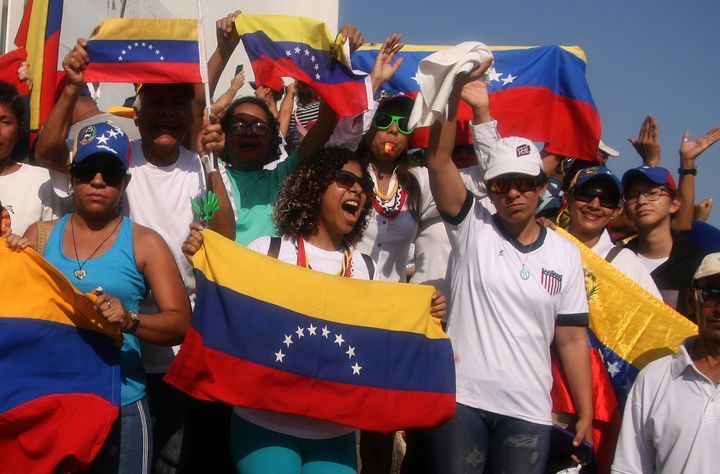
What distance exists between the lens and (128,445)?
148 inches

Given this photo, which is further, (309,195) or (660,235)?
(660,235)

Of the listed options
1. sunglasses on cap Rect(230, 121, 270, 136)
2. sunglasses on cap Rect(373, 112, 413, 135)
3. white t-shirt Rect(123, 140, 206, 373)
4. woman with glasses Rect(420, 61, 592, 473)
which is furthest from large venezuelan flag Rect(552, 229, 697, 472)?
white t-shirt Rect(123, 140, 206, 373)

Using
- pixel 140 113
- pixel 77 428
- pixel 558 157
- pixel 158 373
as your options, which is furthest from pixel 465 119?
pixel 77 428

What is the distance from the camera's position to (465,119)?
621 centimetres

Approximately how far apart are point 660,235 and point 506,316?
2.01 meters

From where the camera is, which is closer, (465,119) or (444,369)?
(444,369)

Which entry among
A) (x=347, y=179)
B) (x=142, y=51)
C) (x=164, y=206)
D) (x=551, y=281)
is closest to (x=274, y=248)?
(x=347, y=179)

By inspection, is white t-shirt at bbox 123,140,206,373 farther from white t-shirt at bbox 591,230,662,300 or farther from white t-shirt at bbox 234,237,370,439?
white t-shirt at bbox 591,230,662,300

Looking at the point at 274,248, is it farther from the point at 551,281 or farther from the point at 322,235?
the point at 551,281

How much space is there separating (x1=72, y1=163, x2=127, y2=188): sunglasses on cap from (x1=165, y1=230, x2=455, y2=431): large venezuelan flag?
1.72 ft

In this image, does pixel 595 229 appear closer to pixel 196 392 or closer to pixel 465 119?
pixel 465 119

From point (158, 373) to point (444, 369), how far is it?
149 centimetres

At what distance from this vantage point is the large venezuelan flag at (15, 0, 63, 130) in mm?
5172

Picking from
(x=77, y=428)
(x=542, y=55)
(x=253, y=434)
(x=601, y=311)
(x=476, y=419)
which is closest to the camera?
(x=77, y=428)
